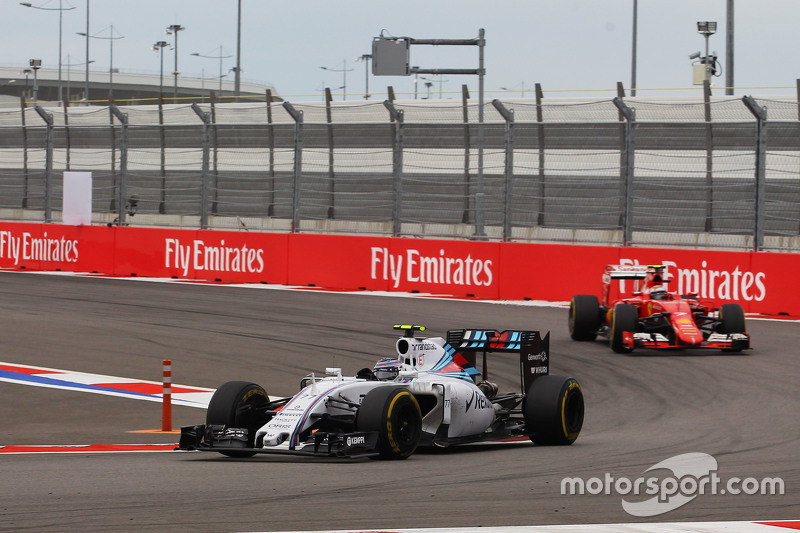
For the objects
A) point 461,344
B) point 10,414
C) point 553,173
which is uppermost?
point 553,173

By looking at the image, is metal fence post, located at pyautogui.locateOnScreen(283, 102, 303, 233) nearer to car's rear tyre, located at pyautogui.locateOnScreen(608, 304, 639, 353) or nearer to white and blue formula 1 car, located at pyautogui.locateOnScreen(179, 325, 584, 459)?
car's rear tyre, located at pyautogui.locateOnScreen(608, 304, 639, 353)

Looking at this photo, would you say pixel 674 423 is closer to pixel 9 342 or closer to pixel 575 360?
pixel 575 360

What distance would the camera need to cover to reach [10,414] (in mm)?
10891

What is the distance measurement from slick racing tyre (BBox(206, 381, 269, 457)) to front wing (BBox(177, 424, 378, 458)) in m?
0.16

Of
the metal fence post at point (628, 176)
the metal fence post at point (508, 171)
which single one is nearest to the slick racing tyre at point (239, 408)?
the metal fence post at point (628, 176)

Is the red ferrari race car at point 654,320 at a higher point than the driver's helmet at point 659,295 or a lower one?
lower

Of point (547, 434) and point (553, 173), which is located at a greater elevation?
point (553, 173)

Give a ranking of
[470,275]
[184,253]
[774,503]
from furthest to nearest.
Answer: [184,253] → [470,275] → [774,503]

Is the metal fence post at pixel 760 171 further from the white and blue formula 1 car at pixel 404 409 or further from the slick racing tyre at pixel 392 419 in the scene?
the slick racing tyre at pixel 392 419

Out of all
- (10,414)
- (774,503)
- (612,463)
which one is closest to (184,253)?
(10,414)

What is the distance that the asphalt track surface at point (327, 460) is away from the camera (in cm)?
643

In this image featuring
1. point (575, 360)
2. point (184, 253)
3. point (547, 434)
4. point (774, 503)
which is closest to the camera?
point (774, 503)

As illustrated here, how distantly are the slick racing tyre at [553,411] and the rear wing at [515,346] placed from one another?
0.24 metres

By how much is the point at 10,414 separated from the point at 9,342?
16.3 ft
